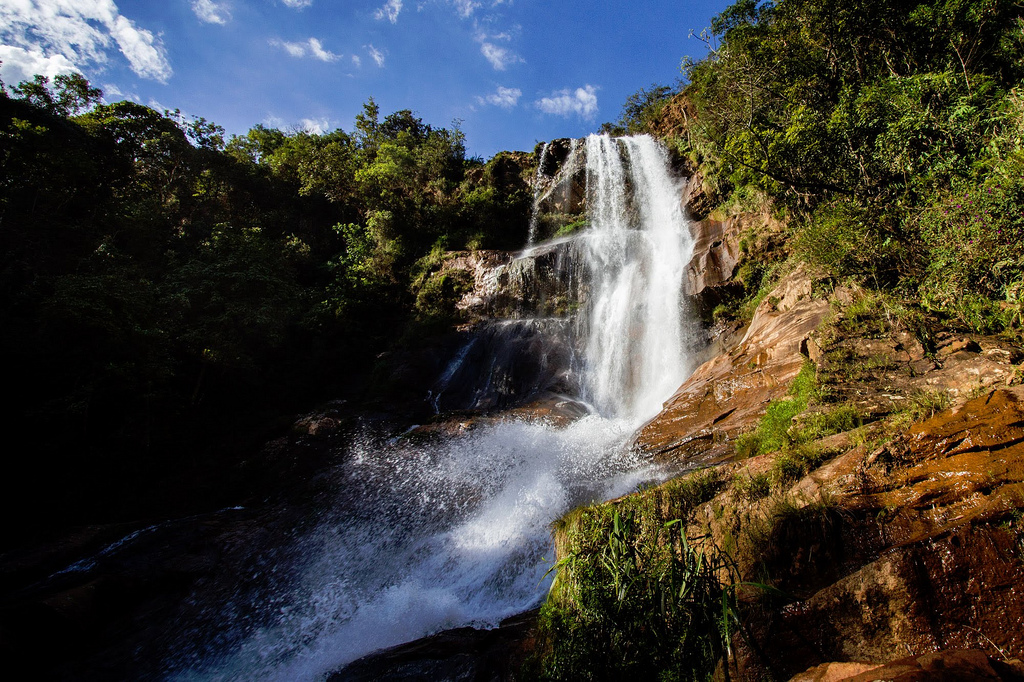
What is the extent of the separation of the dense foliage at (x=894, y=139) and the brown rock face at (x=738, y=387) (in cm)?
111

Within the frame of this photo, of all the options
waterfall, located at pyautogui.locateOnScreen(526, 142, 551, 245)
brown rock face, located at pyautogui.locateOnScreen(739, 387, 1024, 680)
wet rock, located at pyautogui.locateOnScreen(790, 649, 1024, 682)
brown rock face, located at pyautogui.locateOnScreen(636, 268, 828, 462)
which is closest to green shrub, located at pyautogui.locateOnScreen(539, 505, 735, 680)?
brown rock face, located at pyautogui.locateOnScreen(739, 387, 1024, 680)

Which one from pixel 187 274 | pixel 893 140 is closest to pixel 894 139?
pixel 893 140

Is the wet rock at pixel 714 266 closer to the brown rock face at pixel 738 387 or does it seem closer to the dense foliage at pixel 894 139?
the dense foliage at pixel 894 139

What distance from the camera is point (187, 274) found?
1467 cm

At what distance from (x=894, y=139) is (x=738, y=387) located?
5.47 m

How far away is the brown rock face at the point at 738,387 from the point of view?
6.77 metres

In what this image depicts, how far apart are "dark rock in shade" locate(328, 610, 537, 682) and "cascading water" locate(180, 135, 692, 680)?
450 millimetres

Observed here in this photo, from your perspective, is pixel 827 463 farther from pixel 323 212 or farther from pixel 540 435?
pixel 323 212

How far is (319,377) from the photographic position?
53.5 feet

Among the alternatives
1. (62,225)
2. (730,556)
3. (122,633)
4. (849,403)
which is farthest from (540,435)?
(62,225)

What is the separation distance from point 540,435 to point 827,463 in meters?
6.44

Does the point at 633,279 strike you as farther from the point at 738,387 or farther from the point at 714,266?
the point at 738,387

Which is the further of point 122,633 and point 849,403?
point 122,633

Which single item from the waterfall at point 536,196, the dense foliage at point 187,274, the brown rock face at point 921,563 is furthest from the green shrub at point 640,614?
the waterfall at point 536,196
